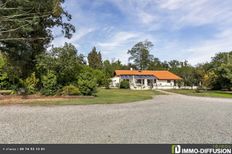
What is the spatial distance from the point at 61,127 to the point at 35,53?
19.7m

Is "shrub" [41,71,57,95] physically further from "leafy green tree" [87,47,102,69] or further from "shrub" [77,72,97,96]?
"leafy green tree" [87,47,102,69]

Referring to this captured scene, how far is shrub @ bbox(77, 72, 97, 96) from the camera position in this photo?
80.6ft

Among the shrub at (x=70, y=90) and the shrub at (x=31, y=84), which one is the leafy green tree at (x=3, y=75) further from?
the shrub at (x=70, y=90)

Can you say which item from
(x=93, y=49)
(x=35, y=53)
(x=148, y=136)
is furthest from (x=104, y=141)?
(x=93, y=49)

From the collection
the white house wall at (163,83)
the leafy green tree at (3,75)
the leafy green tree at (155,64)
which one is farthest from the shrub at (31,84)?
the leafy green tree at (155,64)

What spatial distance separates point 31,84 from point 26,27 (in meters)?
7.13

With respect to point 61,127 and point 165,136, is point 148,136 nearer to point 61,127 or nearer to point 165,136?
point 165,136

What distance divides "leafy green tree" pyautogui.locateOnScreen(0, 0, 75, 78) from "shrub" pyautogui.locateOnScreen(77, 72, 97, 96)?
516 centimetres

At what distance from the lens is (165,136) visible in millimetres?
7387

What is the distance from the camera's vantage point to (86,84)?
24547 millimetres

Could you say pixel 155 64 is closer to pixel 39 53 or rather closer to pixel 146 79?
pixel 146 79

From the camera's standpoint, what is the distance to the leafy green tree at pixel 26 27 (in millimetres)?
19453

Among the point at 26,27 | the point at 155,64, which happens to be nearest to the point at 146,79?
the point at 155,64

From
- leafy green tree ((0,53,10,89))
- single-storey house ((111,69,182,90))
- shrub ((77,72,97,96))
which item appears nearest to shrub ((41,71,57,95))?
shrub ((77,72,97,96))
